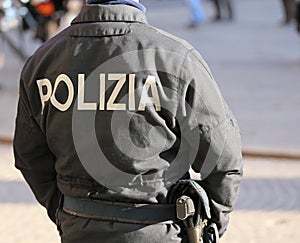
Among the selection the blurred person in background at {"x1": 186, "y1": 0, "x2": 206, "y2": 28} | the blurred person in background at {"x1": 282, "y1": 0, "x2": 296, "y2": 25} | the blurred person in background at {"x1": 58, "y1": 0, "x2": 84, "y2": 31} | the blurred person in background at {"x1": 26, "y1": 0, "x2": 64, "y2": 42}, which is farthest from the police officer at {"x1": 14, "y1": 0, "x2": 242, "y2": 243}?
the blurred person in background at {"x1": 186, "y1": 0, "x2": 206, "y2": 28}

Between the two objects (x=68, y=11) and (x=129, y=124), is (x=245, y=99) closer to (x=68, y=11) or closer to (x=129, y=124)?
(x=68, y=11)

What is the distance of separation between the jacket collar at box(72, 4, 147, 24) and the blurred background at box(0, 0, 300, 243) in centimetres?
325

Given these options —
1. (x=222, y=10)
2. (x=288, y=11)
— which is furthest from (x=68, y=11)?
(x=222, y=10)

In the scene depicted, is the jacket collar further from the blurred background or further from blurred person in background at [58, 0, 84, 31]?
blurred person in background at [58, 0, 84, 31]

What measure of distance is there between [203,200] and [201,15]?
59.4 ft

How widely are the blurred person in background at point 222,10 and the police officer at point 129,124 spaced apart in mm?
18288

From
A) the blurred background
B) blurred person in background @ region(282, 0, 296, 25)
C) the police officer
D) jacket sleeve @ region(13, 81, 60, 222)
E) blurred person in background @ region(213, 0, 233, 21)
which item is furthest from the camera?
blurred person in background @ region(213, 0, 233, 21)

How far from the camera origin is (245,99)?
36.4ft

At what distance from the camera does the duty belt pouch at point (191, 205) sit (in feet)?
9.86

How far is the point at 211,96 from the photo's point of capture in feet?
9.74

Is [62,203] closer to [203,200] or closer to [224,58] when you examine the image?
[203,200]

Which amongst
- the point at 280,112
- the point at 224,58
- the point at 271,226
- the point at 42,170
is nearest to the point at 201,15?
the point at 224,58

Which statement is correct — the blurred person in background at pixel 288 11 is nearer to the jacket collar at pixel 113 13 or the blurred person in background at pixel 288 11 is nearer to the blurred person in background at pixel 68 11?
the blurred person in background at pixel 68 11

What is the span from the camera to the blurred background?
645 cm
